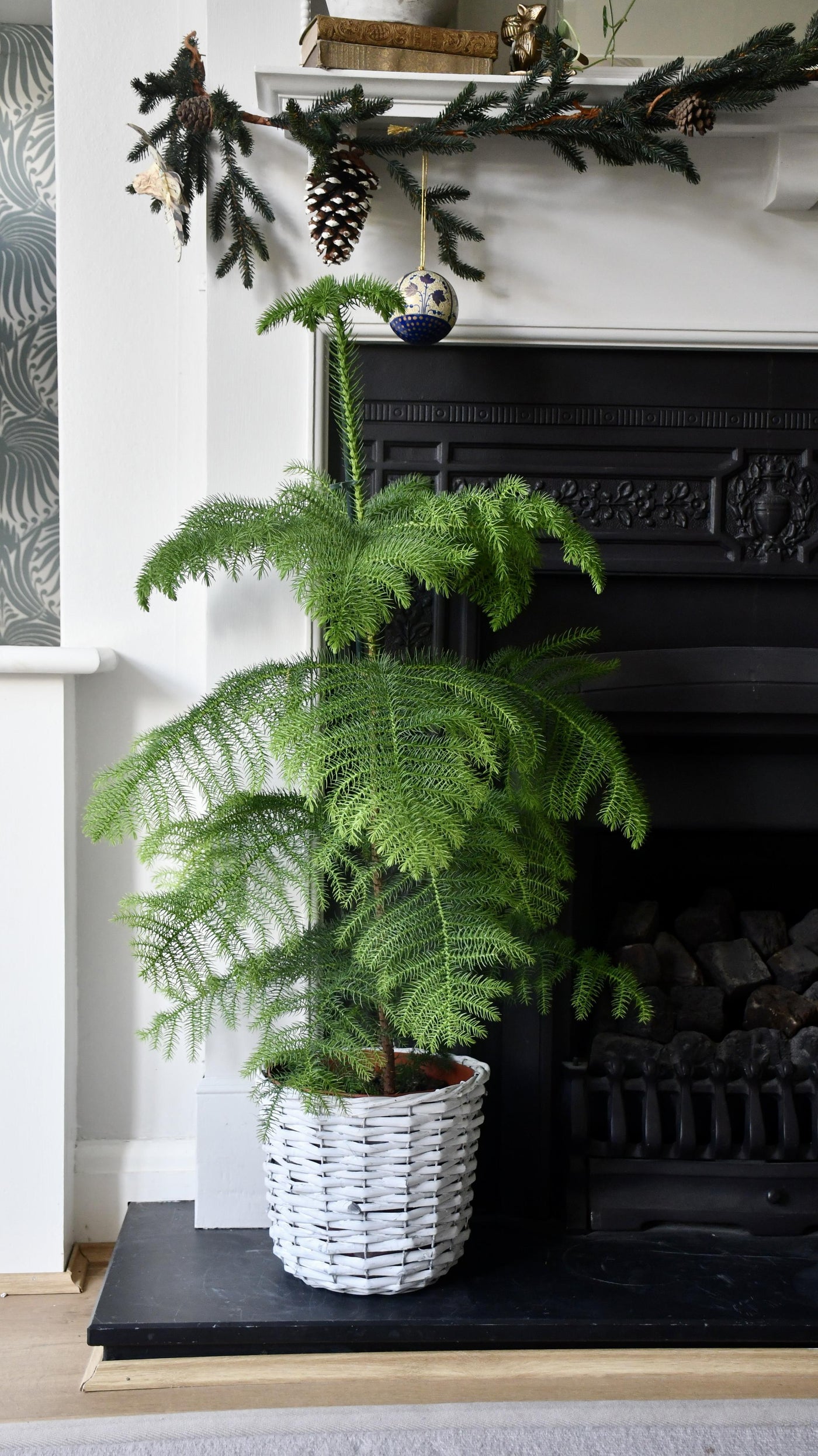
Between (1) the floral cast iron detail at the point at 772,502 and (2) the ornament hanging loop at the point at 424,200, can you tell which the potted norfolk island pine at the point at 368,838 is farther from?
(1) the floral cast iron detail at the point at 772,502

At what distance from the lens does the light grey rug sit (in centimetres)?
112

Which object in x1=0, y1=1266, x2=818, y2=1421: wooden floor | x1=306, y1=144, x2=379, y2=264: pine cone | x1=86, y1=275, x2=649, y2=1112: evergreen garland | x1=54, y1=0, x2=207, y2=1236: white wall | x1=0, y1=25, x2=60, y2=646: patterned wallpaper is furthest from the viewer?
x1=0, y1=25, x2=60, y2=646: patterned wallpaper

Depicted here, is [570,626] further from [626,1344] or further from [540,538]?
[626,1344]

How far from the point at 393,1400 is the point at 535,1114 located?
0.42 meters

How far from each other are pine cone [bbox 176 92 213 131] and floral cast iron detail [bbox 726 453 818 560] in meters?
0.81

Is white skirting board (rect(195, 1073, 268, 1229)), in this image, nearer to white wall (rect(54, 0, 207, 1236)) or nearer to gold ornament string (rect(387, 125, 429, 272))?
white wall (rect(54, 0, 207, 1236))

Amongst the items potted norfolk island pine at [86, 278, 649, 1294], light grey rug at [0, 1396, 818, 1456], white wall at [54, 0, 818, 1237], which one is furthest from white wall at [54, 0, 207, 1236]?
light grey rug at [0, 1396, 818, 1456]

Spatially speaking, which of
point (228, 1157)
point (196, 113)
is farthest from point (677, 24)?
point (228, 1157)

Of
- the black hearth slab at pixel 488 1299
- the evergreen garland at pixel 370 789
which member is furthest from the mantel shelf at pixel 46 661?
the black hearth slab at pixel 488 1299

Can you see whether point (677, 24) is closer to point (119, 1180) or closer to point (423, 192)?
point (423, 192)

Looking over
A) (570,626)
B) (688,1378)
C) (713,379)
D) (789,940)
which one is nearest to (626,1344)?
(688,1378)

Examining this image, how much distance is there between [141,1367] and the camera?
4.04 feet

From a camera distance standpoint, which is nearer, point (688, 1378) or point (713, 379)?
point (688, 1378)

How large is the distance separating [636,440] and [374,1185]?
1009 millimetres
